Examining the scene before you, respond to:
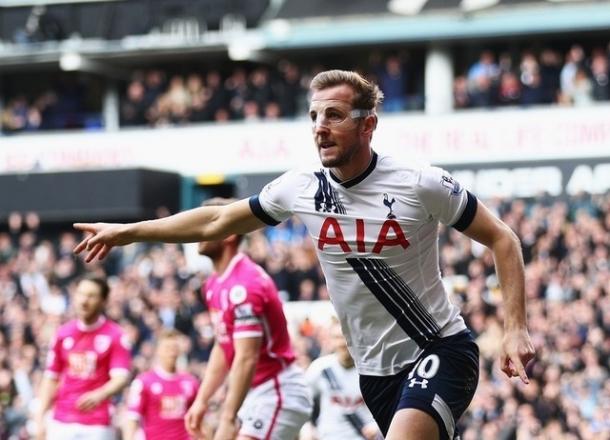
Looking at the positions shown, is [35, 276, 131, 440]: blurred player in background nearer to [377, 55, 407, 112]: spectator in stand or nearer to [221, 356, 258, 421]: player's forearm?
[221, 356, 258, 421]: player's forearm

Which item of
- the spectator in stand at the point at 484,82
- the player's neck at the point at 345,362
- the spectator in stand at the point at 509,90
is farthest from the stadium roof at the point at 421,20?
the player's neck at the point at 345,362

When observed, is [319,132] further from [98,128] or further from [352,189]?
[98,128]

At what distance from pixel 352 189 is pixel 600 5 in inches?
907

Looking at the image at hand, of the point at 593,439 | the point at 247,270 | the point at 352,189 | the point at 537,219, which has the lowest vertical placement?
the point at 593,439

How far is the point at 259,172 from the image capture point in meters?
30.0

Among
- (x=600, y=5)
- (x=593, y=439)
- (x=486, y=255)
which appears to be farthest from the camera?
(x=600, y=5)

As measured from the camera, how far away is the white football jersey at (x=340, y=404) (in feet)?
37.1

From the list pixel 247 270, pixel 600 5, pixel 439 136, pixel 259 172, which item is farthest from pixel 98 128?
pixel 247 270

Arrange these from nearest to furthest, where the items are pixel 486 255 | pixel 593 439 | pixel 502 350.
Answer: pixel 502 350 → pixel 593 439 → pixel 486 255

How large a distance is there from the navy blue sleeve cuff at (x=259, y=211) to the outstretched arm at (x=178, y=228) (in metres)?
0.02

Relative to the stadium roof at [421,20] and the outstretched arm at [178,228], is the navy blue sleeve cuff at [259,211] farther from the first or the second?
the stadium roof at [421,20]

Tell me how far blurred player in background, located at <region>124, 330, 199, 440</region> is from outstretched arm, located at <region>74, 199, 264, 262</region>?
492cm

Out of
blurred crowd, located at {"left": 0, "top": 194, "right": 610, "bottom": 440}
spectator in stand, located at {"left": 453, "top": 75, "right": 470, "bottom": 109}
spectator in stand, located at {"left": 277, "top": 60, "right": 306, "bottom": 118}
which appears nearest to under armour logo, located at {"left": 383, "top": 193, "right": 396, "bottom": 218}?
blurred crowd, located at {"left": 0, "top": 194, "right": 610, "bottom": 440}

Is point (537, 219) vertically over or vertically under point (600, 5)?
under
